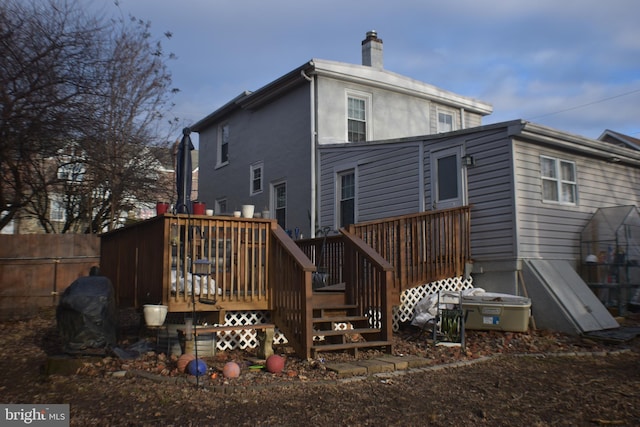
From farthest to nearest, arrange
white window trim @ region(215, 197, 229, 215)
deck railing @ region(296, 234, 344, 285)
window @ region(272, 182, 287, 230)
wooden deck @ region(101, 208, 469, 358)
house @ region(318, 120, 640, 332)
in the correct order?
white window trim @ region(215, 197, 229, 215) → window @ region(272, 182, 287, 230) → house @ region(318, 120, 640, 332) → deck railing @ region(296, 234, 344, 285) → wooden deck @ region(101, 208, 469, 358)

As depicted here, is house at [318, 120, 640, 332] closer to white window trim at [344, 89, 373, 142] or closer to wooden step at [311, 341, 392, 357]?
white window trim at [344, 89, 373, 142]

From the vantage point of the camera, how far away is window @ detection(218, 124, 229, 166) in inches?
740

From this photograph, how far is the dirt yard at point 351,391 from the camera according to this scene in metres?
4.60

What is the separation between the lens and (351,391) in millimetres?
5457

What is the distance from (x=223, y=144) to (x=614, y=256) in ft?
42.0

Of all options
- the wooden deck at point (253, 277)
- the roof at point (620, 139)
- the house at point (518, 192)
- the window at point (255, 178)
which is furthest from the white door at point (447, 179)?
the roof at point (620, 139)

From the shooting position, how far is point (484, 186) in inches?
416

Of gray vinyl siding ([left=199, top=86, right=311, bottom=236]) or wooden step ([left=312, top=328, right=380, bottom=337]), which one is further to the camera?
gray vinyl siding ([left=199, top=86, right=311, bottom=236])

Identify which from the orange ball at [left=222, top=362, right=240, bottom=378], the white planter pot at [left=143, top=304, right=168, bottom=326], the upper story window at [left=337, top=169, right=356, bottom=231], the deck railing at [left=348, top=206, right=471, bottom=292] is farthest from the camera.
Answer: the upper story window at [left=337, top=169, right=356, bottom=231]

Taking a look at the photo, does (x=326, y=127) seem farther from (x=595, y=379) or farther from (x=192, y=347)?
(x=595, y=379)

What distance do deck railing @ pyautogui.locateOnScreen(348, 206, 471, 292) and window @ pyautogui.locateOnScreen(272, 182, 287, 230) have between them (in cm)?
611

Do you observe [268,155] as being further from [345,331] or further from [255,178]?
[345,331]

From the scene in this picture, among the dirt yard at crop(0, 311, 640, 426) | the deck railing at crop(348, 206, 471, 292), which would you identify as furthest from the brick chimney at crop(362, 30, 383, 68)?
the dirt yard at crop(0, 311, 640, 426)

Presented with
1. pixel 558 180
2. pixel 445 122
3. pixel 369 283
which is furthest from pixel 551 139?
pixel 445 122
